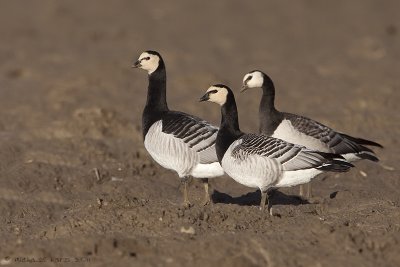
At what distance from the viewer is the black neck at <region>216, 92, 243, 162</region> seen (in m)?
11.6

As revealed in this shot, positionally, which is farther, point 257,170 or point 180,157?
point 180,157

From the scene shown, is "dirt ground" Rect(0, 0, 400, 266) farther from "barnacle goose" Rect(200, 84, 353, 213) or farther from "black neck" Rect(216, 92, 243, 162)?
"black neck" Rect(216, 92, 243, 162)

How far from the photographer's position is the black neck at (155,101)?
42.4ft

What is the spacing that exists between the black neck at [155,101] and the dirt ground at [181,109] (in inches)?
43.4

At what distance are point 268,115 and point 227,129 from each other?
1673 mm

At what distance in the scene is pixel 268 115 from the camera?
1341 cm

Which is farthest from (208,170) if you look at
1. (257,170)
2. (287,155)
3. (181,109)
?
(181,109)

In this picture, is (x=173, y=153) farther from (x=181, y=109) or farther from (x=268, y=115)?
(x=181, y=109)

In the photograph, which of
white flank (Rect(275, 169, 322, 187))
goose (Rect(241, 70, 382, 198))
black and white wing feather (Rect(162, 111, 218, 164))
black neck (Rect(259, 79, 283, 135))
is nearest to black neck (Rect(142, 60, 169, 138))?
black and white wing feather (Rect(162, 111, 218, 164))

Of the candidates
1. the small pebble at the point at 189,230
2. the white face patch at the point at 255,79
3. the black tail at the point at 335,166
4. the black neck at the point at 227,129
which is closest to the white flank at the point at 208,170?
→ the black neck at the point at 227,129

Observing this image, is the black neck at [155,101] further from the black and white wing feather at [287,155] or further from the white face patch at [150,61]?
the black and white wing feather at [287,155]

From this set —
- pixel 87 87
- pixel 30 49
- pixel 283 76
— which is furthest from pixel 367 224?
pixel 30 49

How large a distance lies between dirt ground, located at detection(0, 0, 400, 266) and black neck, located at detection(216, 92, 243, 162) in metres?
0.87

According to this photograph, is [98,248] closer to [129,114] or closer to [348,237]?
[348,237]
